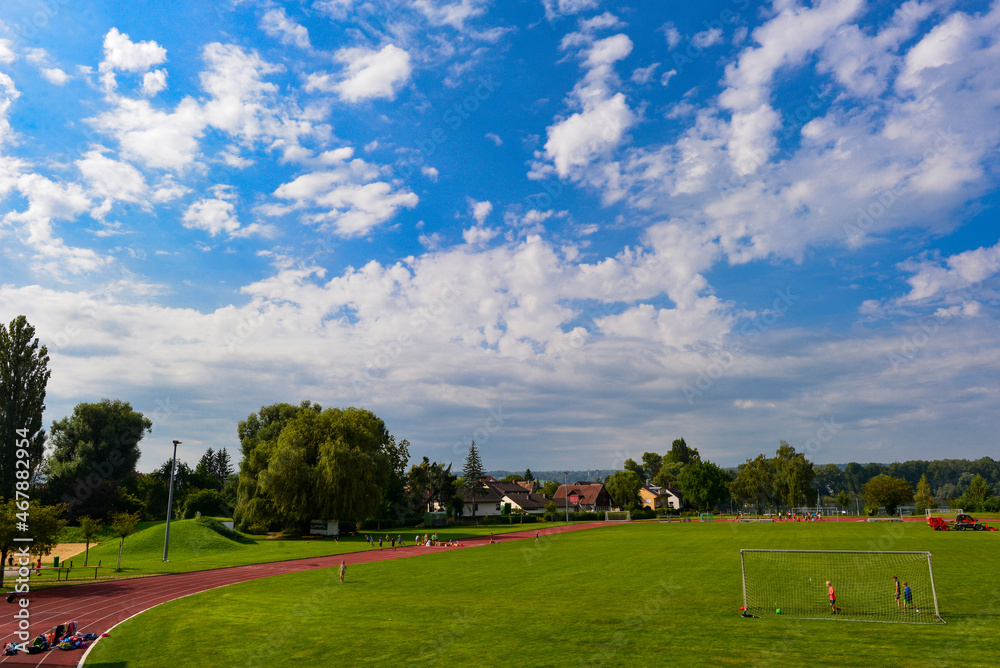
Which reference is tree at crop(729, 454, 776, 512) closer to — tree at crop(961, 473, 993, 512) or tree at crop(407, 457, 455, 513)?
tree at crop(961, 473, 993, 512)

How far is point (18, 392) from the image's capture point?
50.8m

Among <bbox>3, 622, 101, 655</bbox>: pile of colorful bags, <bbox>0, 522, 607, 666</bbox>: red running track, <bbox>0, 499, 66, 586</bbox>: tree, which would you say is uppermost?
<bbox>0, 499, 66, 586</bbox>: tree

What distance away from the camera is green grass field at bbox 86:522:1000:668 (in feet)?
51.7

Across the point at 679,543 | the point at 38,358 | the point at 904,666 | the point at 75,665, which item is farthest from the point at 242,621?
the point at 38,358

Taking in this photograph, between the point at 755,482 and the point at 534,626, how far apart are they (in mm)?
107048

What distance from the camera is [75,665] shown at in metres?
15.9

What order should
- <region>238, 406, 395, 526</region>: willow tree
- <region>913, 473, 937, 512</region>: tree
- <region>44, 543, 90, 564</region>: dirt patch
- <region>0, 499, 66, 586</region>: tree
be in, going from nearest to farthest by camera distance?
<region>0, 499, 66, 586</region>: tree → <region>44, 543, 90, 564</region>: dirt patch → <region>238, 406, 395, 526</region>: willow tree → <region>913, 473, 937, 512</region>: tree

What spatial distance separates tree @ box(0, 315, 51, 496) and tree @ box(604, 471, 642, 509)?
101146mm

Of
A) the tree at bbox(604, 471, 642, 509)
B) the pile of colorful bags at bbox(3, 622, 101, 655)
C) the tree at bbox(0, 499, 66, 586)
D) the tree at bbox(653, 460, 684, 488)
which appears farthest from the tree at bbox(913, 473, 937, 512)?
the tree at bbox(0, 499, 66, 586)

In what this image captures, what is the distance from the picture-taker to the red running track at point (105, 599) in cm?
1744

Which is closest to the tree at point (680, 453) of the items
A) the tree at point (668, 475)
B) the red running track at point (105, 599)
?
the tree at point (668, 475)

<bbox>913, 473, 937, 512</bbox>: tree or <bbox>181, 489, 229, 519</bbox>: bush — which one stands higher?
<bbox>181, 489, 229, 519</bbox>: bush

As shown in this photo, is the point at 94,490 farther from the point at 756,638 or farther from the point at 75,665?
the point at 756,638

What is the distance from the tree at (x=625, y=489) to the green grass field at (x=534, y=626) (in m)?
89.7
